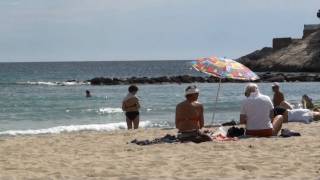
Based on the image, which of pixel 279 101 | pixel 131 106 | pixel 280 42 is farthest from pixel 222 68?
pixel 280 42

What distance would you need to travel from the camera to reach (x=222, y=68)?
11891mm

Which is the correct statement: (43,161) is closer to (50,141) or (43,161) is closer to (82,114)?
(50,141)

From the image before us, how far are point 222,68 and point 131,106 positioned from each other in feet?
10.3

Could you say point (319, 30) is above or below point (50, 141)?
above

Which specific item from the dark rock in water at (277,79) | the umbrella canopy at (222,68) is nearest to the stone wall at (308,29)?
the dark rock in water at (277,79)

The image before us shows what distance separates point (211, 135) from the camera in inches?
428

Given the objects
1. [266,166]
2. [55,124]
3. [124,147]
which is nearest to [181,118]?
[124,147]

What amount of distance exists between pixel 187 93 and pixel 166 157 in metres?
1.56

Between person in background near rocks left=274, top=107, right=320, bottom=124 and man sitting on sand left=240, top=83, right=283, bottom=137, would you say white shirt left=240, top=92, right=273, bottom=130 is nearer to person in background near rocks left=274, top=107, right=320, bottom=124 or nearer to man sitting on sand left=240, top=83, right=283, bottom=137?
man sitting on sand left=240, top=83, right=283, bottom=137

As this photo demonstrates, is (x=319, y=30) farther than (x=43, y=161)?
Yes

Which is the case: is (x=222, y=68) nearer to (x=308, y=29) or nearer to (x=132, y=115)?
(x=132, y=115)

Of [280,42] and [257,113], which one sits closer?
[257,113]

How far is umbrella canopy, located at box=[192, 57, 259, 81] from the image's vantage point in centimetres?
1177

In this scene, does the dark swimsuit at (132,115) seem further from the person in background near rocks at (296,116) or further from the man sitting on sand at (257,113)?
the man sitting on sand at (257,113)
